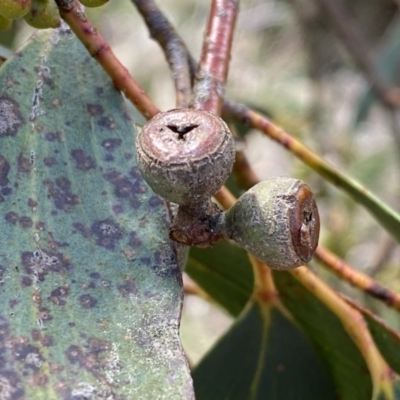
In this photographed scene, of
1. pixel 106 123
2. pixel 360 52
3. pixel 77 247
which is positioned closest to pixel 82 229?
pixel 77 247

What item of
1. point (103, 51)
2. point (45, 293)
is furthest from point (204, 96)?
point (45, 293)

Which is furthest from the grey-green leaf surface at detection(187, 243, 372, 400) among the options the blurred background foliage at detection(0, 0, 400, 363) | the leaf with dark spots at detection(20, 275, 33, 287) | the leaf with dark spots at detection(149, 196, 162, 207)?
the blurred background foliage at detection(0, 0, 400, 363)

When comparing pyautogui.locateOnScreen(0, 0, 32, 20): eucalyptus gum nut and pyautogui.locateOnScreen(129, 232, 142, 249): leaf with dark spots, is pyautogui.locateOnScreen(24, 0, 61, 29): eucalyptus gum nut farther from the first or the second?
pyautogui.locateOnScreen(129, 232, 142, 249): leaf with dark spots

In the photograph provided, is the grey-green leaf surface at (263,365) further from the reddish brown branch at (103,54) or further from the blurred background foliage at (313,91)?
the blurred background foliage at (313,91)

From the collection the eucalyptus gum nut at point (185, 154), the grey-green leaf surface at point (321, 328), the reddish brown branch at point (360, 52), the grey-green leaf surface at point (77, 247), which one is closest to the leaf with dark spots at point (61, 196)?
the grey-green leaf surface at point (77, 247)

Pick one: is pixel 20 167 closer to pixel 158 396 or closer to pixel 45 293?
pixel 45 293

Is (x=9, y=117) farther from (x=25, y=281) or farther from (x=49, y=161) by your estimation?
(x=25, y=281)
